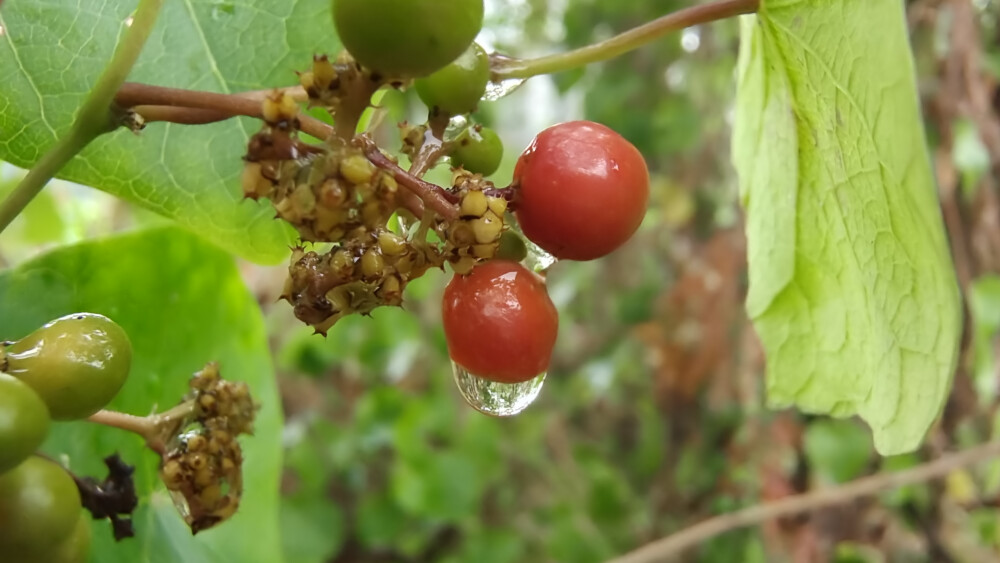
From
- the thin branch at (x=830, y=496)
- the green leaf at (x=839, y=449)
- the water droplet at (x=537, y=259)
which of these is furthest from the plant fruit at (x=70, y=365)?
the green leaf at (x=839, y=449)

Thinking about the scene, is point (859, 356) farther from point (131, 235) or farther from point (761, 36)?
point (131, 235)

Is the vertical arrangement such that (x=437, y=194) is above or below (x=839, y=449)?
above

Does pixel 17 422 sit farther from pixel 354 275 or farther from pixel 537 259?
pixel 537 259

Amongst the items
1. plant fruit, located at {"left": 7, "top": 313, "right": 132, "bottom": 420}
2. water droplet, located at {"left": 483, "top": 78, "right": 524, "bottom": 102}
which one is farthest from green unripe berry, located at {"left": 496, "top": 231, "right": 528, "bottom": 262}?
plant fruit, located at {"left": 7, "top": 313, "right": 132, "bottom": 420}

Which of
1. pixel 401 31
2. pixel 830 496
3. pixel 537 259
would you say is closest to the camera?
pixel 401 31

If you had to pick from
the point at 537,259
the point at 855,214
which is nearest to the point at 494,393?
the point at 537,259

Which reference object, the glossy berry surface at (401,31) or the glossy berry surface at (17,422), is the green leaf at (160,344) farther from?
the glossy berry surface at (401,31)

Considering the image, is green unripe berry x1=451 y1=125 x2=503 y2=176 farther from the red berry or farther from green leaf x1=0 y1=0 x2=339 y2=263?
green leaf x1=0 y1=0 x2=339 y2=263
